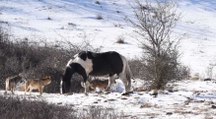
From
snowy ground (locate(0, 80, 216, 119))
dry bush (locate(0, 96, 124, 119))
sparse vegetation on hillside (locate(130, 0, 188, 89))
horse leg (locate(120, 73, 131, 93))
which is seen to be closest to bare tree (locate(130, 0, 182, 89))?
sparse vegetation on hillside (locate(130, 0, 188, 89))

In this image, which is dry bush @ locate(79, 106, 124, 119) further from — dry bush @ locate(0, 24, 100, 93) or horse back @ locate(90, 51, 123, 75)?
dry bush @ locate(0, 24, 100, 93)

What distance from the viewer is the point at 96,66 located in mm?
13781

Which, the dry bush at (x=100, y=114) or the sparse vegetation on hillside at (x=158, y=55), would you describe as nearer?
the dry bush at (x=100, y=114)

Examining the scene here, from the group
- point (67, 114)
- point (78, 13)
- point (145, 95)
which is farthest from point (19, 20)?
point (67, 114)

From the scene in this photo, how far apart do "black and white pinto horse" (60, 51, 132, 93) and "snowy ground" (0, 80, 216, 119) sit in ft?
6.34

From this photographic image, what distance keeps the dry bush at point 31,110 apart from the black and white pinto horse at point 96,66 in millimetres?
3587

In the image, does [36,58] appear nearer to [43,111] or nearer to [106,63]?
[106,63]

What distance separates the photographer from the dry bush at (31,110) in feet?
29.3

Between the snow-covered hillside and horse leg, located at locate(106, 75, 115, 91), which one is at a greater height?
the snow-covered hillside

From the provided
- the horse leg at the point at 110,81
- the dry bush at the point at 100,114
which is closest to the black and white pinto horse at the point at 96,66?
the horse leg at the point at 110,81

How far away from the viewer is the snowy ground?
934 centimetres

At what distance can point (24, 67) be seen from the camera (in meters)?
19.2

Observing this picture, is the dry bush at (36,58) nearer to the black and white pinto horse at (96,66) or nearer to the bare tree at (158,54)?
the black and white pinto horse at (96,66)

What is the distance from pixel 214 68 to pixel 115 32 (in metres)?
7.04
